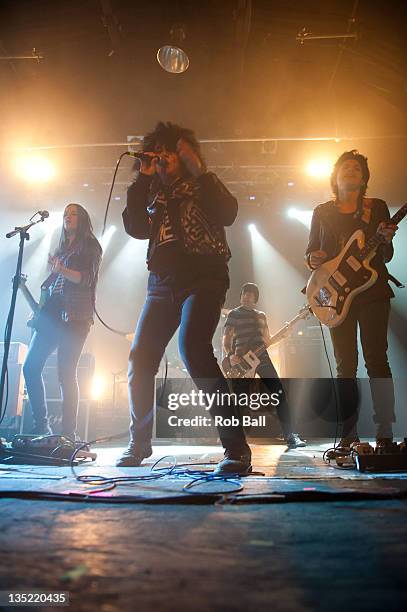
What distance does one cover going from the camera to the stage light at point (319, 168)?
7411mm

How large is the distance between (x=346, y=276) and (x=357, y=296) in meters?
0.17

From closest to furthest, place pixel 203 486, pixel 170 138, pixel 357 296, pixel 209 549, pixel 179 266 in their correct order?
1. pixel 209 549
2. pixel 203 486
3. pixel 179 266
4. pixel 170 138
5. pixel 357 296

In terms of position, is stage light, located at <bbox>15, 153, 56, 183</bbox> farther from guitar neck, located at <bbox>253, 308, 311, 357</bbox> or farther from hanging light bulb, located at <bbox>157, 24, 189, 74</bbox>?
guitar neck, located at <bbox>253, 308, 311, 357</bbox>

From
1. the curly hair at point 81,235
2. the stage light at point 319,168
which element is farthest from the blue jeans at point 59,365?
the stage light at point 319,168

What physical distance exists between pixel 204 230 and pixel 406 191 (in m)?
5.85

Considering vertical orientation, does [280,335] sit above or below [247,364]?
above

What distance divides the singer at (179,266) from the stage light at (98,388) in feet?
15.3

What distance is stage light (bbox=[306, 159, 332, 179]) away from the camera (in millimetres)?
7411

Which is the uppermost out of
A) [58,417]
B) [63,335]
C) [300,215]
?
[300,215]

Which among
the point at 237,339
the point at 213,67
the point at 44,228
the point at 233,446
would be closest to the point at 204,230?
the point at 233,446

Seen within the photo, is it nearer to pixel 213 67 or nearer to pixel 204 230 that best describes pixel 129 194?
pixel 204 230

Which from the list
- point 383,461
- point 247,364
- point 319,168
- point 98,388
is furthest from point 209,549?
point 319,168

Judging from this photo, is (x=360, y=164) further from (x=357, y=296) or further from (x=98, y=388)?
(x=98, y=388)

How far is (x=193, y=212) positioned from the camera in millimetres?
2379
